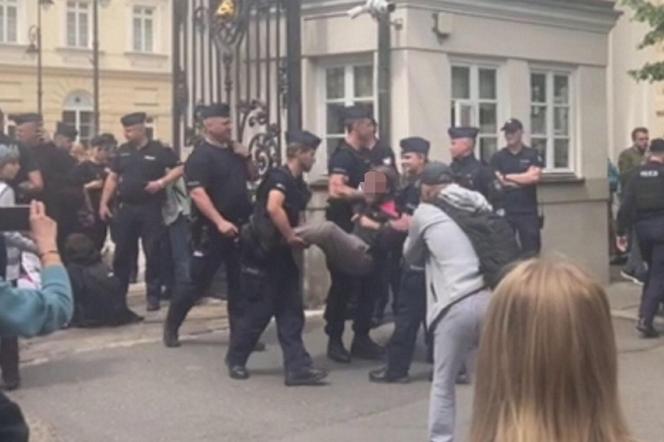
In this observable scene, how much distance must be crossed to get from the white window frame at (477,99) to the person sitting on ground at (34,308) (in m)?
9.07

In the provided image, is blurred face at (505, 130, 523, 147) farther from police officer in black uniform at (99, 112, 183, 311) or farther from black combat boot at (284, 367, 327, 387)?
black combat boot at (284, 367, 327, 387)

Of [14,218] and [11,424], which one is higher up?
[14,218]

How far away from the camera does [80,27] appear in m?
50.4

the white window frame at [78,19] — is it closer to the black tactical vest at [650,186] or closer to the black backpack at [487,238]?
the black tactical vest at [650,186]

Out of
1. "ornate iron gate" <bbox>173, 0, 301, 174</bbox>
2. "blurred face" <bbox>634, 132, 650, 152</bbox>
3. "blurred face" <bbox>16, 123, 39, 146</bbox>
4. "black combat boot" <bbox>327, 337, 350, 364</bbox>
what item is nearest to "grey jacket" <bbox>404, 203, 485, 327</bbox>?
"black combat boot" <bbox>327, 337, 350, 364</bbox>

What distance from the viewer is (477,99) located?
1316cm

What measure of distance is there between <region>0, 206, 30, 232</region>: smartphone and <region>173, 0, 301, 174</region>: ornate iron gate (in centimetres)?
809

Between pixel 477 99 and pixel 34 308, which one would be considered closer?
pixel 34 308

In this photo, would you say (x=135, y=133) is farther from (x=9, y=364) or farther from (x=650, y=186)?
(x=650, y=186)

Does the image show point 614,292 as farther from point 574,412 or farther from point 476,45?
point 574,412

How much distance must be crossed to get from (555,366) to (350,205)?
25.1 feet

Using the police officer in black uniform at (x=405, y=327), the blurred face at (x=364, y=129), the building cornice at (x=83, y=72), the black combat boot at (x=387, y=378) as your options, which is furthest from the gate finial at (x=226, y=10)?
the building cornice at (x=83, y=72)

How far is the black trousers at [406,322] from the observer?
922cm

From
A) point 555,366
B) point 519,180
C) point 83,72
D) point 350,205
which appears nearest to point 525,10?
point 519,180
